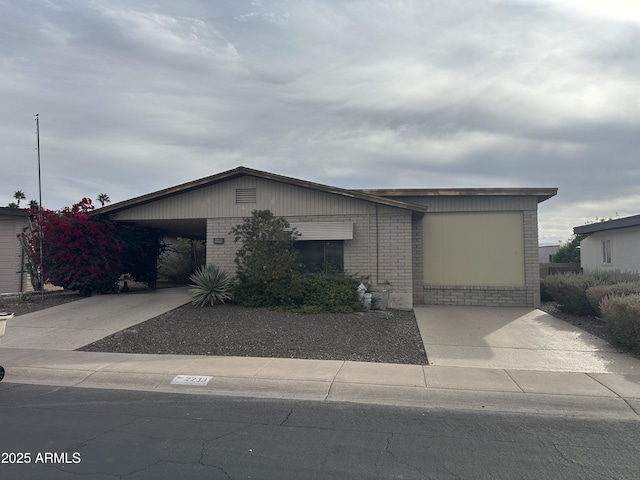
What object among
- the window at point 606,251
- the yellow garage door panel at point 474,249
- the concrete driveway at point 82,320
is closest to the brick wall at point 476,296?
the yellow garage door panel at point 474,249

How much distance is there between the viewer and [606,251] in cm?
2241

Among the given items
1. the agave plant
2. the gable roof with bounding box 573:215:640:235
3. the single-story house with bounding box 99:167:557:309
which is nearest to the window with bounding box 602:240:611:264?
the gable roof with bounding box 573:215:640:235

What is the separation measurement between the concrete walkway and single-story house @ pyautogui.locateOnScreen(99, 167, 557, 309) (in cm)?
491

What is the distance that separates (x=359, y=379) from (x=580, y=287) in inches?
340

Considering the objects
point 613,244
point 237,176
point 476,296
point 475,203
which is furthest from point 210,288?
point 613,244

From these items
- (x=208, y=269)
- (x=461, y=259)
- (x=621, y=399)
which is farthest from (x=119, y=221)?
(x=621, y=399)

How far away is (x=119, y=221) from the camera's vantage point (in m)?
16.8

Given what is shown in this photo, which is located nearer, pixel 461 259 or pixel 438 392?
pixel 438 392

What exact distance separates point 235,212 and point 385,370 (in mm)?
8840

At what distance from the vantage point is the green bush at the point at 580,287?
42.9 feet

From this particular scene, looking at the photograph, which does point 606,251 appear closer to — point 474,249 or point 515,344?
point 474,249

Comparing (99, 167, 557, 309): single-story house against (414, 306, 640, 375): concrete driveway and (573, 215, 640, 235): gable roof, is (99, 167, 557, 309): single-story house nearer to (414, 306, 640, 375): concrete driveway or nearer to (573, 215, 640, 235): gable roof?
(414, 306, 640, 375): concrete driveway

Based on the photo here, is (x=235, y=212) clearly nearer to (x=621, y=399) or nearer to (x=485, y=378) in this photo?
(x=485, y=378)

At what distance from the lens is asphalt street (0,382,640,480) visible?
4.45 m
